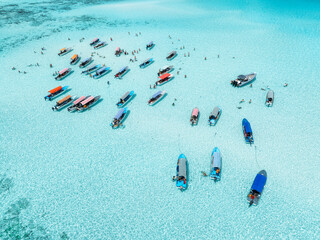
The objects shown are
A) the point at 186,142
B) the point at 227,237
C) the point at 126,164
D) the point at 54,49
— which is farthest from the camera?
the point at 54,49

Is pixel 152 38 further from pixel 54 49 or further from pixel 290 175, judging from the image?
pixel 290 175

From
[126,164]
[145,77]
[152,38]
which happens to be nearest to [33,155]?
[126,164]

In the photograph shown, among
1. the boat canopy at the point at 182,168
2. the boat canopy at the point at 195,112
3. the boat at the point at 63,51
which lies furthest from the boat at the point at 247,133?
the boat at the point at 63,51

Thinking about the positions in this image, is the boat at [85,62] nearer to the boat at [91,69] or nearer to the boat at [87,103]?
the boat at [91,69]

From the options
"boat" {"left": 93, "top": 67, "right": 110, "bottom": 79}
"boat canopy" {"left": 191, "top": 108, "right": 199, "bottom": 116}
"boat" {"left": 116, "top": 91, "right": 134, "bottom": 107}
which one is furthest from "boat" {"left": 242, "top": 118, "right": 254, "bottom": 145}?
"boat" {"left": 93, "top": 67, "right": 110, "bottom": 79}

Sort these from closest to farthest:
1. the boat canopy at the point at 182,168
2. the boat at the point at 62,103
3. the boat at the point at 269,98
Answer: the boat canopy at the point at 182,168
the boat at the point at 269,98
the boat at the point at 62,103

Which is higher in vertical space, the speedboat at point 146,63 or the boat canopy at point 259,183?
the speedboat at point 146,63
